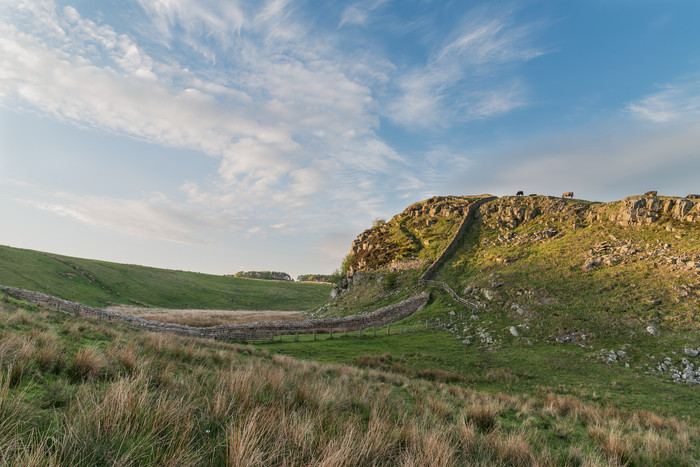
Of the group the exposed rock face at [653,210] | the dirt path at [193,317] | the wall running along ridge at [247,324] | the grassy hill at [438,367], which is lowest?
the dirt path at [193,317]

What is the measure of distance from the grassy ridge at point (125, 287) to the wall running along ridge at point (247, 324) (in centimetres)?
2140

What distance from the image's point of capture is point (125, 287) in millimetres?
65250

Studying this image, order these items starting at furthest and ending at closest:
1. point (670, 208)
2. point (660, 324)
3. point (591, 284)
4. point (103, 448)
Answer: point (670, 208) → point (591, 284) → point (660, 324) → point (103, 448)

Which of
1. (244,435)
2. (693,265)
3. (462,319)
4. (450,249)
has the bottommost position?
(462,319)

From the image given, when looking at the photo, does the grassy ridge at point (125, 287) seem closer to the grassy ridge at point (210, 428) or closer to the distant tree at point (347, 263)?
the distant tree at point (347, 263)

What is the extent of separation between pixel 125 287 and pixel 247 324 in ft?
172

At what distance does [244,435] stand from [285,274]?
192051 mm

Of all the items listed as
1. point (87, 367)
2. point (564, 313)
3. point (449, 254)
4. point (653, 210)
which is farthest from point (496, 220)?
point (87, 367)

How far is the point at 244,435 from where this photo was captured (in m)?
2.92

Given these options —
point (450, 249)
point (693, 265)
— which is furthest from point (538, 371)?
point (450, 249)

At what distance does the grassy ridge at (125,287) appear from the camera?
50719mm

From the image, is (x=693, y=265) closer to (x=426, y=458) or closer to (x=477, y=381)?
(x=477, y=381)

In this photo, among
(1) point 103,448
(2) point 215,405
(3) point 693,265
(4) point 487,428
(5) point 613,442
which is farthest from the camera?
(3) point 693,265

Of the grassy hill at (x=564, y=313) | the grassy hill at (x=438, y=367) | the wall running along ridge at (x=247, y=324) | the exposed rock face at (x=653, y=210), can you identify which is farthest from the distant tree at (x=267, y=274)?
the exposed rock face at (x=653, y=210)
